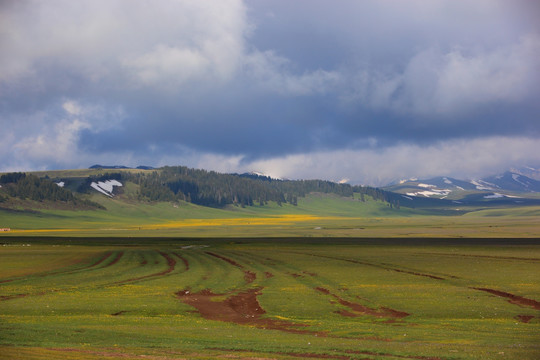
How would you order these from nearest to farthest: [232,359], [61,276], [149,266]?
[232,359]
[61,276]
[149,266]

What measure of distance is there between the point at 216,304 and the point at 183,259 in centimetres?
3997

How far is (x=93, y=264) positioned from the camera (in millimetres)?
72125

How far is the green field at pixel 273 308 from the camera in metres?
23.5

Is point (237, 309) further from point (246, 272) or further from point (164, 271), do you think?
point (164, 271)

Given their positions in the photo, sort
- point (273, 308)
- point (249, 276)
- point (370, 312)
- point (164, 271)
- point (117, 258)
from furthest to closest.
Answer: point (117, 258) < point (164, 271) < point (249, 276) < point (273, 308) < point (370, 312)

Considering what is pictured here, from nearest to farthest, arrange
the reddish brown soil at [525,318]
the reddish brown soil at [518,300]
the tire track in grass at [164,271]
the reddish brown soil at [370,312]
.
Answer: the reddish brown soil at [525,318] < the reddish brown soil at [370,312] < the reddish brown soil at [518,300] < the tire track in grass at [164,271]

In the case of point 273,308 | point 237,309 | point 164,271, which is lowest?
point 237,309

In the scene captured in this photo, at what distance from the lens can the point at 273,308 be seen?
124 feet

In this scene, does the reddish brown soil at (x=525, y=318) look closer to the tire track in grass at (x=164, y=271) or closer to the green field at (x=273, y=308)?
the green field at (x=273, y=308)

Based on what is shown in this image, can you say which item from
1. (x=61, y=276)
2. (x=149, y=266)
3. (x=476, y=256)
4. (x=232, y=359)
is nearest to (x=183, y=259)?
(x=149, y=266)

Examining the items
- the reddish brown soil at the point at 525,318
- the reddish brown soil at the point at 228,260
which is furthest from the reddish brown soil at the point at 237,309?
the reddish brown soil at the point at 228,260

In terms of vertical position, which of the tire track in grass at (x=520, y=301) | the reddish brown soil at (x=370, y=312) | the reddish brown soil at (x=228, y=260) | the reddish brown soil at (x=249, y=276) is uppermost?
the reddish brown soil at (x=228, y=260)

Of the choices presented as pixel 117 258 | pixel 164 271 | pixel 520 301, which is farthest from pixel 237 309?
pixel 117 258

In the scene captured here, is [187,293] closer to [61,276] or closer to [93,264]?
[61,276]
